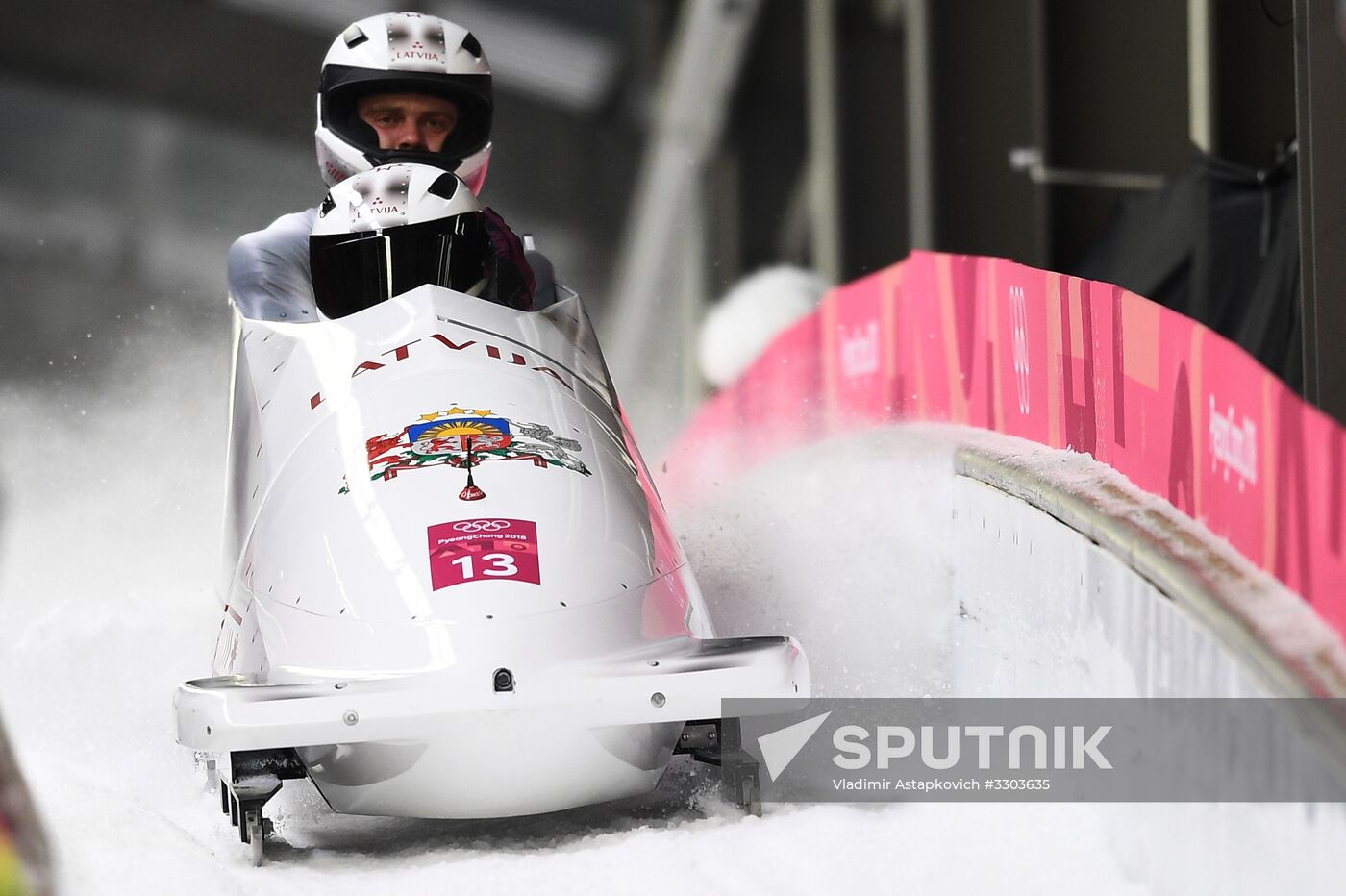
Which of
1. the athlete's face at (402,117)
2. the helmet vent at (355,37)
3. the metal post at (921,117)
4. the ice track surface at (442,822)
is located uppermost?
the metal post at (921,117)

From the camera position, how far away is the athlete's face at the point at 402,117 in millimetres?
4691

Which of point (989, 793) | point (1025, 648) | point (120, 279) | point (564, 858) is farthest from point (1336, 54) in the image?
point (120, 279)

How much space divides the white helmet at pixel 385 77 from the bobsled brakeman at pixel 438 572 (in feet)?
4.45

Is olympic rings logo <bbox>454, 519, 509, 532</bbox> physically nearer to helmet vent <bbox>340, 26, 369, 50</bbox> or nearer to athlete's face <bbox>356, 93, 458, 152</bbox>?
athlete's face <bbox>356, 93, 458, 152</bbox>

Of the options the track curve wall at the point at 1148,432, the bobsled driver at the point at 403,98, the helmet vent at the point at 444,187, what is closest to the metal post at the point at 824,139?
the track curve wall at the point at 1148,432

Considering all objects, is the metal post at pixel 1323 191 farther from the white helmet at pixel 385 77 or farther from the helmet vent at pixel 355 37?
the helmet vent at pixel 355 37

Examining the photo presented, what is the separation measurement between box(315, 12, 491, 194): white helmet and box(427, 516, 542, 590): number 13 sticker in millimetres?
2238

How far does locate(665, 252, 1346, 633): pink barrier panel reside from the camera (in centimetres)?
187

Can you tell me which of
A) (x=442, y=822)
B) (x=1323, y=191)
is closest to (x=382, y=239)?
(x=442, y=822)

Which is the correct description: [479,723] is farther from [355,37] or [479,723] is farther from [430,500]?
[355,37]

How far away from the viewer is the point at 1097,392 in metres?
2.85

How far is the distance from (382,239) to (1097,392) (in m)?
1.42

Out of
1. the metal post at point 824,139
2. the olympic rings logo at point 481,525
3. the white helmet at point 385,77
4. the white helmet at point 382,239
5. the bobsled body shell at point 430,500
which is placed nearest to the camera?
the bobsled body shell at point 430,500

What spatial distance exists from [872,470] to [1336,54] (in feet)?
5.98
